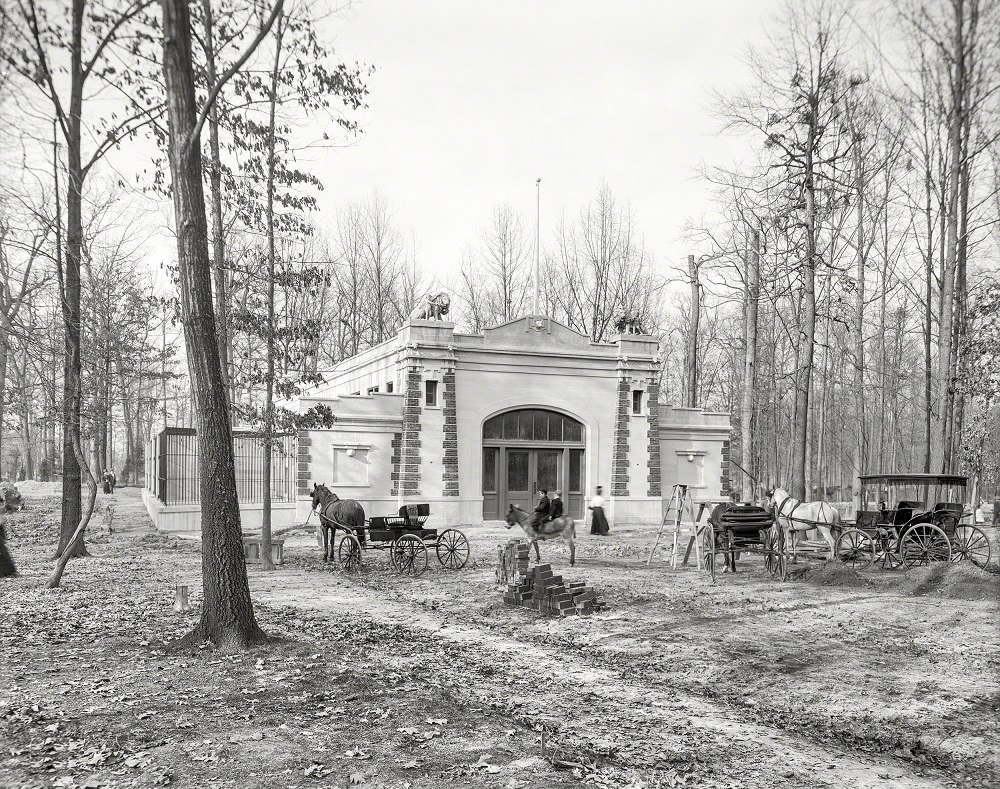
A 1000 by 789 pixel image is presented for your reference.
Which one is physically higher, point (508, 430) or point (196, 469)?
point (508, 430)

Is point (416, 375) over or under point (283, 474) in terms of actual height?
over

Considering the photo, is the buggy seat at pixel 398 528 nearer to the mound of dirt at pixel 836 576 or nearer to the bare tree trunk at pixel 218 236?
the bare tree trunk at pixel 218 236

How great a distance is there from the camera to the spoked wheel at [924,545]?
13.9 meters

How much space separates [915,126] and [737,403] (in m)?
31.0

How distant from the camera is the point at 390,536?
595 inches

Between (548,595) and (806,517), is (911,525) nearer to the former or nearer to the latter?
(806,517)

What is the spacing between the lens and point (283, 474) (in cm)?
2516

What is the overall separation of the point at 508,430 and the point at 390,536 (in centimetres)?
1138

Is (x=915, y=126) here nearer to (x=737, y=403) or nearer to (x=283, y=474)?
(x=283, y=474)

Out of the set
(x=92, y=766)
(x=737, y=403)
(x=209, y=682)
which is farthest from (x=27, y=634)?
(x=737, y=403)

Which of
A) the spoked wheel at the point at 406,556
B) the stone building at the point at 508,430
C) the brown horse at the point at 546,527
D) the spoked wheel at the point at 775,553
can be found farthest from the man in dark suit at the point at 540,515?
the stone building at the point at 508,430

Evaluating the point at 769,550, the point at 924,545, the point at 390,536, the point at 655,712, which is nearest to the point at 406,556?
the point at 390,536

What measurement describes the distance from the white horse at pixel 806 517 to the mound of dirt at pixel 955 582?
2.29m

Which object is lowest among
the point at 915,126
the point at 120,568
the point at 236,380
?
the point at 120,568
